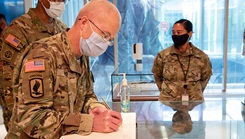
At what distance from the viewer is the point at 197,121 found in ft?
5.71

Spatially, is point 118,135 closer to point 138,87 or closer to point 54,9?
point 54,9

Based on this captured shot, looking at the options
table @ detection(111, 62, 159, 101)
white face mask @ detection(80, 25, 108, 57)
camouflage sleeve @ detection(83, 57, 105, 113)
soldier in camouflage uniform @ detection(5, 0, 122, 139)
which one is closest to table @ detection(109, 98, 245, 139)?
camouflage sleeve @ detection(83, 57, 105, 113)

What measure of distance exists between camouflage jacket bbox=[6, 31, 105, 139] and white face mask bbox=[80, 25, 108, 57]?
6cm

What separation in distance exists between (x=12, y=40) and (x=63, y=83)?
0.98m

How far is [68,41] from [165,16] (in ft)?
12.9

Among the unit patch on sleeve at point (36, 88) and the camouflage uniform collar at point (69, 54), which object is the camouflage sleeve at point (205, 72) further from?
the unit patch on sleeve at point (36, 88)

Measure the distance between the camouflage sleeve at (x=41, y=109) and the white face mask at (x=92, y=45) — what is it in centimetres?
22

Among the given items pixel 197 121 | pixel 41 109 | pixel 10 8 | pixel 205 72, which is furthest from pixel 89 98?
→ pixel 10 8

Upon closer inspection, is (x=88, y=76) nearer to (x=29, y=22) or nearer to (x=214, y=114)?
(x=29, y=22)

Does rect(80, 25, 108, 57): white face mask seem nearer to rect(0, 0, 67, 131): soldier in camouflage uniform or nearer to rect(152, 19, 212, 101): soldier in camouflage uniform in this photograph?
rect(0, 0, 67, 131): soldier in camouflage uniform

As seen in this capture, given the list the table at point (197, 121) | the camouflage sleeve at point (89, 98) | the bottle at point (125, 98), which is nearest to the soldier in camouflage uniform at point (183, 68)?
the table at point (197, 121)

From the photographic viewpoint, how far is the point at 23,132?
1049 millimetres

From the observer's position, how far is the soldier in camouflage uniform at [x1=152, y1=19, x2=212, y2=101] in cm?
248

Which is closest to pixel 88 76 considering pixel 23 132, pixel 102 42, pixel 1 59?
pixel 102 42
